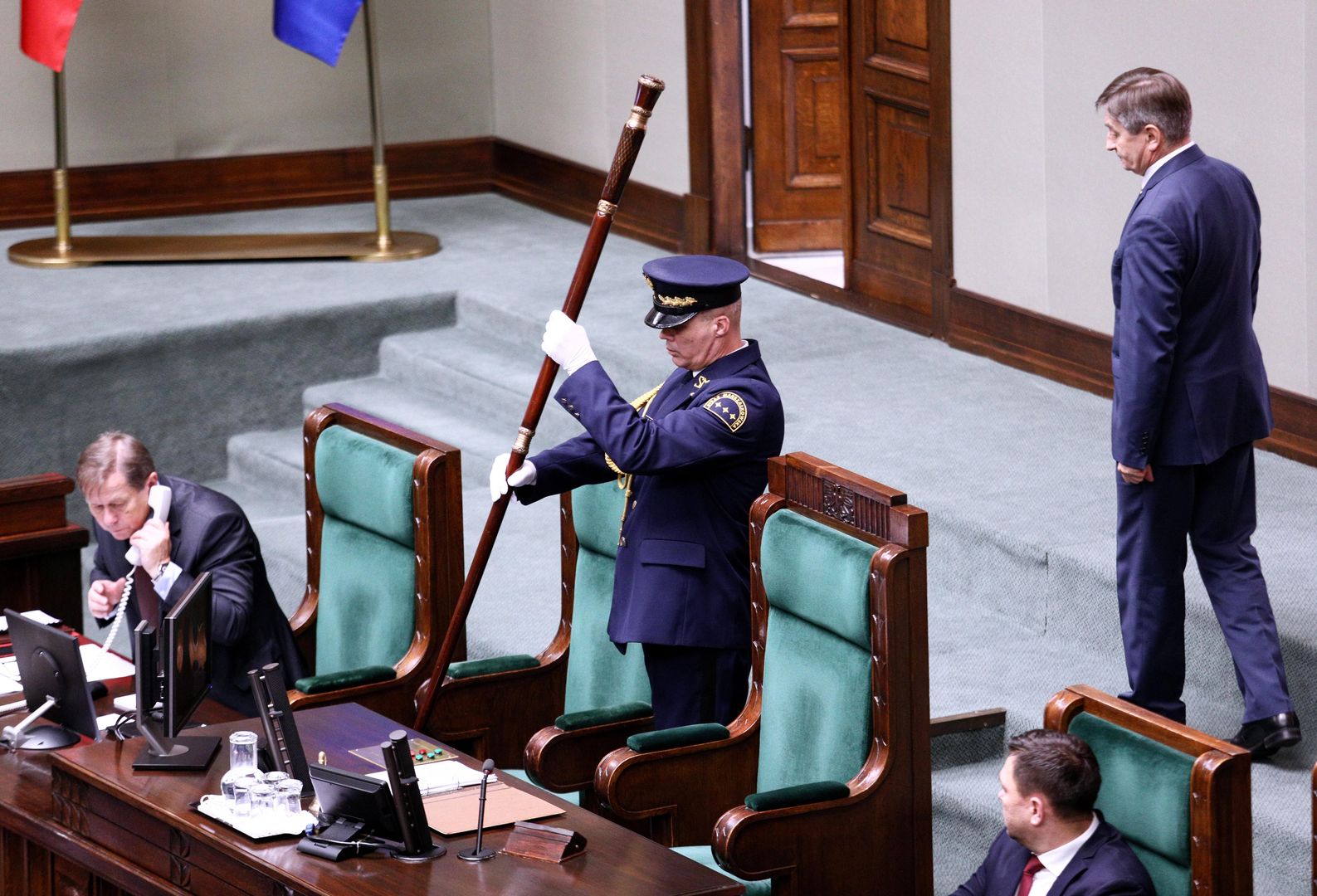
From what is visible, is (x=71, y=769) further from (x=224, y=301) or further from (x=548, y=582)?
(x=224, y=301)

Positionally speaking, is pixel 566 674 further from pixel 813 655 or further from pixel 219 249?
pixel 219 249

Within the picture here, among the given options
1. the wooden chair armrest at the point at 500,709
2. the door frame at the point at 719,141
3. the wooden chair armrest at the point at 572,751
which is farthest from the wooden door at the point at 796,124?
the wooden chair armrest at the point at 572,751

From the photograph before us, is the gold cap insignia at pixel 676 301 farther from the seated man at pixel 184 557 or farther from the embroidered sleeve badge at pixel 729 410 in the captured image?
the seated man at pixel 184 557

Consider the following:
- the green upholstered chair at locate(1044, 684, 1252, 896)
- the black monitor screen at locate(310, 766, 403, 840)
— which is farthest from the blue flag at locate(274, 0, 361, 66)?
the green upholstered chair at locate(1044, 684, 1252, 896)

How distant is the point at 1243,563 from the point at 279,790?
1.76 metres

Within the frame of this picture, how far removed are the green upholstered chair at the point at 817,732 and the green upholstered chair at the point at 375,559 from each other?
0.79 metres

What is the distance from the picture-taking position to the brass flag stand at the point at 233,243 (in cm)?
755

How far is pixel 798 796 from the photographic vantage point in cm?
323

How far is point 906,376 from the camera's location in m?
5.99

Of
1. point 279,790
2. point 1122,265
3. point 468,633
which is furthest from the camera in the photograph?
point 468,633

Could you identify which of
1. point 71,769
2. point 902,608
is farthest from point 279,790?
point 902,608

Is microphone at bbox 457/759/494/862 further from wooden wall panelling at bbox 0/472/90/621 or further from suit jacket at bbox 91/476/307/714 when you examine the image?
wooden wall panelling at bbox 0/472/90/621

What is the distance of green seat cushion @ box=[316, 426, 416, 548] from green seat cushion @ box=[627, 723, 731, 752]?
2.85 feet

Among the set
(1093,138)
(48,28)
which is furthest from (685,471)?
(48,28)
